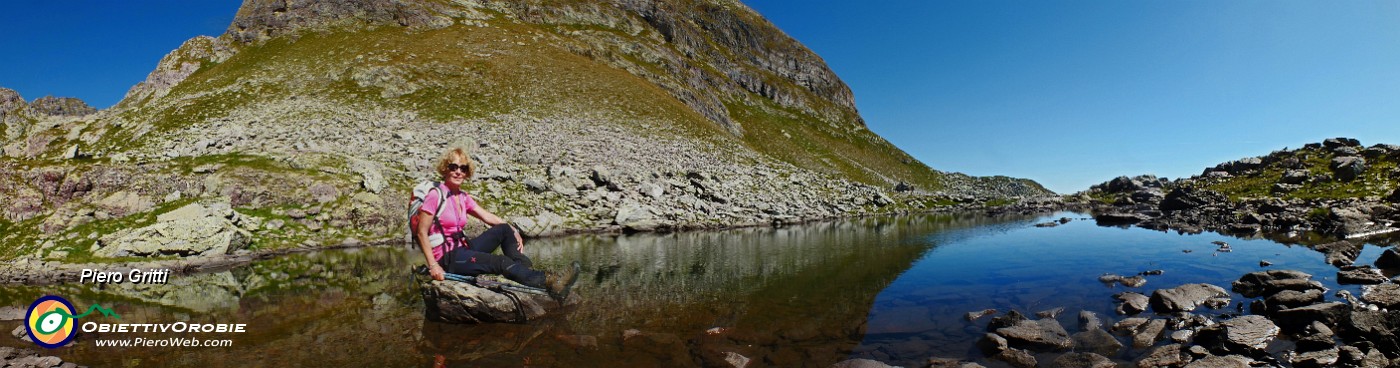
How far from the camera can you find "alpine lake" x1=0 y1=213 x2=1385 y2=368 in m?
9.29

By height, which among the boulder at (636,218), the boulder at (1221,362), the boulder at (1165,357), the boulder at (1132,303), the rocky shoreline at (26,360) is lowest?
the rocky shoreline at (26,360)

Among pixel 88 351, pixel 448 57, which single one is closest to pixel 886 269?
pixel 88 351

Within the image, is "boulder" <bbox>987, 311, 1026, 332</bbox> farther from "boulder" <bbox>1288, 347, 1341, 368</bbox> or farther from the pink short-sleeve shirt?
the pink short-sleeve shirt

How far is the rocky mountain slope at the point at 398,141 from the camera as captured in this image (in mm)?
25188

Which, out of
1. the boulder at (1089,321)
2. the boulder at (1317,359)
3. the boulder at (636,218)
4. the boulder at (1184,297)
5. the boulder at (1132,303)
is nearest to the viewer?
the boulder at (1317,359)

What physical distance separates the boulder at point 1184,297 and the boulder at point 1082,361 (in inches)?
197

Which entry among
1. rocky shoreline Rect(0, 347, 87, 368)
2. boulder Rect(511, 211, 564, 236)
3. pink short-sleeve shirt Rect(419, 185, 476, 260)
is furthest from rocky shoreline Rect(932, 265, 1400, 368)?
boulder Rect(511, 211, 564, 236)

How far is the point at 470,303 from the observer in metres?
10.9

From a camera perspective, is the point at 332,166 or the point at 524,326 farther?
the point at 332,166

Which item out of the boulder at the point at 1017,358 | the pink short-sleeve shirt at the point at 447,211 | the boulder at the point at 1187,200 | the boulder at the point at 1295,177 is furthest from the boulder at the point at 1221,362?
the boulder at the point at 1295,177

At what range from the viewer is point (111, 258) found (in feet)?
67.4

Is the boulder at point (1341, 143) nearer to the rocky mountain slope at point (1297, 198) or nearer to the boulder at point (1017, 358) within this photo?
the rocky mountain slope at point (1297, 198)

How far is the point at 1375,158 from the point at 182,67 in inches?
5246

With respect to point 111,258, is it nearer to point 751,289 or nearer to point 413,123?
point 751,289
